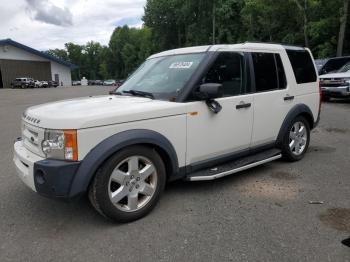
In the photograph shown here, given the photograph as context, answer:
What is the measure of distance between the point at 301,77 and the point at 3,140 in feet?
21.7

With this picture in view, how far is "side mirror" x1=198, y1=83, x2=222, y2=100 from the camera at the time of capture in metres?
3.96

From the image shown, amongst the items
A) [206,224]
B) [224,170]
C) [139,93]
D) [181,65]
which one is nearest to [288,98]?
[224,170]

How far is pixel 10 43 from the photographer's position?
50.6m

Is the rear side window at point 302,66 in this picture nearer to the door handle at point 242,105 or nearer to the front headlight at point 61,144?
the door handle at point 242,105

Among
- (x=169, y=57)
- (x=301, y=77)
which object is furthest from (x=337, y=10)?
(x=169, y=57)

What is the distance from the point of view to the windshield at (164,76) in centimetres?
430

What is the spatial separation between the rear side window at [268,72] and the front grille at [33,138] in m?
2.92

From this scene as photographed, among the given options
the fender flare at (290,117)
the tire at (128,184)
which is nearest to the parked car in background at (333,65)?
the fender flare at (290,117)

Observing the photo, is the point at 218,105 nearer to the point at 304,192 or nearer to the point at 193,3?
the point at 304,192

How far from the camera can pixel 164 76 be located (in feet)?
15.1

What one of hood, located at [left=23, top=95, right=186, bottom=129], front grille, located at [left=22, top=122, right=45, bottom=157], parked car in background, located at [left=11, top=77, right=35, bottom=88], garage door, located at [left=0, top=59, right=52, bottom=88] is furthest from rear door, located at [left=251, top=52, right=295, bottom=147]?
garage door, located at [left=0, top=59, right=52, bottom=88]

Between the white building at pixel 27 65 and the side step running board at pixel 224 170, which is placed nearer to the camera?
the side step running board at pixel 224 170

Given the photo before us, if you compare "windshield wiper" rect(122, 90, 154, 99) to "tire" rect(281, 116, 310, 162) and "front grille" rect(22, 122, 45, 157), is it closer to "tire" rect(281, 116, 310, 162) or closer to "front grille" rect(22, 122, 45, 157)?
"front grille" rect(22, 122, 45, 157)

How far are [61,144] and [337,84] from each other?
13379mm
